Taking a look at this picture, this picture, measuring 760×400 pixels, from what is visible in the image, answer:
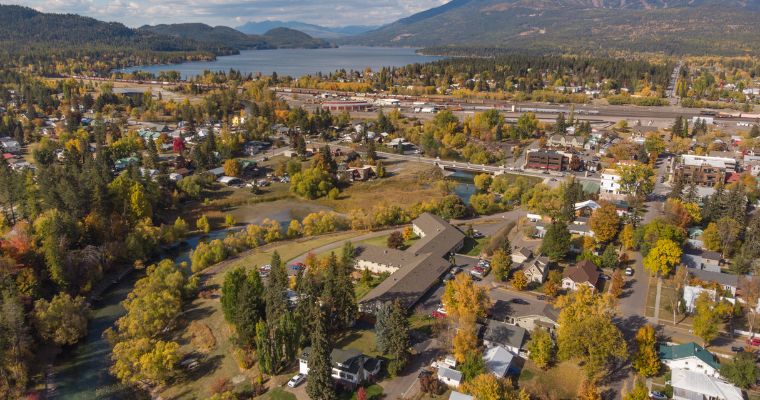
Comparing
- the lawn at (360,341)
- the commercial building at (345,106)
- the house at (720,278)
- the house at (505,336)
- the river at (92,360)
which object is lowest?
the river at (92,360)

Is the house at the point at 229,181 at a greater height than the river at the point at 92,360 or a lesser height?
greater

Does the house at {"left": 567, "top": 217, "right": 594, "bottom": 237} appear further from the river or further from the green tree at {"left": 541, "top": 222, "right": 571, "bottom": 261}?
the river

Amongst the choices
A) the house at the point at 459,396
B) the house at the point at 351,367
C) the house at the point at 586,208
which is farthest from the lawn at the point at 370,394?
the house at the point at 586,208

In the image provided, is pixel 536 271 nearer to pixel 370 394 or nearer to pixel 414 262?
pixel 414 262

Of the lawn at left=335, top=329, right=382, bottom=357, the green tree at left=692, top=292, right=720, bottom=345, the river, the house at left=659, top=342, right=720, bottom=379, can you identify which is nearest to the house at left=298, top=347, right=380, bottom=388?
the lawn at left=335, top=329, right=382, bottom=357

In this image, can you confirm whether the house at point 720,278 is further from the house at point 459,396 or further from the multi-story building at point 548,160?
the multi-story building at point 548,160
